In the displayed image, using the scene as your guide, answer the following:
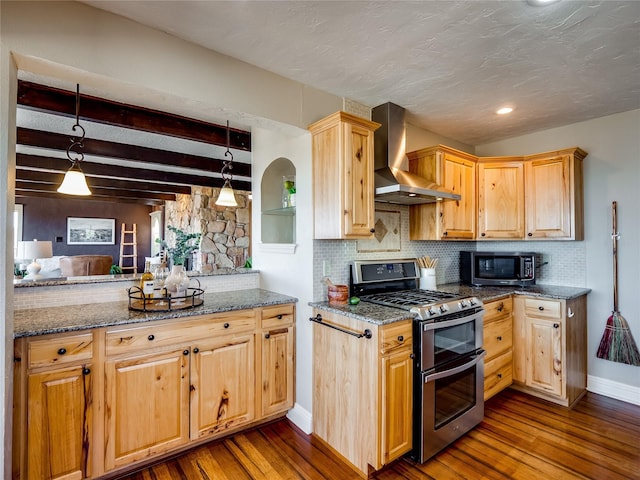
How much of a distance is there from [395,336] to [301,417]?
1.05 m

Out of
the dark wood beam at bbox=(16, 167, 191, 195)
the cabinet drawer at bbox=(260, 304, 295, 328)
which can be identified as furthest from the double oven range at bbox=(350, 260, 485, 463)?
the dark wood beam at bbox=(16, 167, 191, 195)

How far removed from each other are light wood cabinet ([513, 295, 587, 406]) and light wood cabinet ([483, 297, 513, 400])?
0.30ft

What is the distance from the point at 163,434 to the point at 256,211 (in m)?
1.81

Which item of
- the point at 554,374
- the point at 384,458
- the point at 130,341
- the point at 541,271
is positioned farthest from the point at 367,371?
the point at 541,271

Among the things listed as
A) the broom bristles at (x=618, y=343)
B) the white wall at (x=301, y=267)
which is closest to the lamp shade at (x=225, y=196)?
the white wall at (x=301, y=267)

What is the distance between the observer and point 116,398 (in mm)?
1760

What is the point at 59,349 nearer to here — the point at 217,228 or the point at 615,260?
the point at 615,260

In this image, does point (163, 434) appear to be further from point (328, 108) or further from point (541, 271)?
point (541, 271)

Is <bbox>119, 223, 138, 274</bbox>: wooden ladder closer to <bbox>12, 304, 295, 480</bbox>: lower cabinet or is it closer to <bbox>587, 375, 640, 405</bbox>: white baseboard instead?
<bbox>12, 304, 295, 480</bbox>: lower cabinet

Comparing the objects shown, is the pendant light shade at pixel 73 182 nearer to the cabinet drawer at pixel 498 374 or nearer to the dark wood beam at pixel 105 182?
the cabinet drawer at pixel 498 374

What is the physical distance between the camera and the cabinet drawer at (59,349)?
1544 millimetres

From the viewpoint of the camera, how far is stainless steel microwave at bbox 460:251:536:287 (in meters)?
3.08

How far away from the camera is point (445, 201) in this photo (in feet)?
9.71

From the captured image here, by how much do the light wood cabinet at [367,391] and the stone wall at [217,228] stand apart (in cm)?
412
